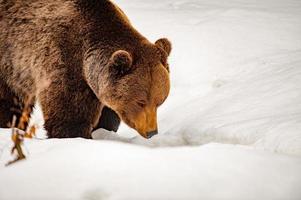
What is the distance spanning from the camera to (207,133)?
3.76 metres

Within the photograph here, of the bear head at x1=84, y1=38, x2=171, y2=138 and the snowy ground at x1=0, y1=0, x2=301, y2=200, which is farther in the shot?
the bear head at x1=84, y1=38, x2=171, y2=138

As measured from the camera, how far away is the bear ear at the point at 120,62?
3.83m

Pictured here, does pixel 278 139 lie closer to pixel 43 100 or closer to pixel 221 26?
pixel 43 100

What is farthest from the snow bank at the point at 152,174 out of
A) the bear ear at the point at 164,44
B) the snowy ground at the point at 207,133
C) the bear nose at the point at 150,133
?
the bear ear at the point at 164,44

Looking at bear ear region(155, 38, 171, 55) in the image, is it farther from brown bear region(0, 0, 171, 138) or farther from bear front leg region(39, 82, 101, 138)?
bear front leg region(39, 82, 101, 138)

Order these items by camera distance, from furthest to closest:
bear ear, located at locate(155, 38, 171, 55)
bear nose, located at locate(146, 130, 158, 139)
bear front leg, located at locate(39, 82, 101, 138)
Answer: bear ear, located at locate(155, 38, 171, 55) → bear front leg, located at locate(39, 82, 101, 138) → bear nose, located at locate(146, 130, 158, 139)

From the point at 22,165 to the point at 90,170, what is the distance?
0.35m

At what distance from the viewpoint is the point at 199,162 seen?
7.18 ft

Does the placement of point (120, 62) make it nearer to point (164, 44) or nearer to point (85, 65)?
point (85, 65)

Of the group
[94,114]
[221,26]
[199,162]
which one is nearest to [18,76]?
[94,114]

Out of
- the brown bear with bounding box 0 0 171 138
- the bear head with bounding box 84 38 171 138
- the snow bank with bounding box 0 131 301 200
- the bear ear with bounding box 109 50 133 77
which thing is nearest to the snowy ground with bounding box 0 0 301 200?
the snow bank with bounding box 0 131 301 200

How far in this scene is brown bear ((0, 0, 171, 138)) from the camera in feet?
12.8

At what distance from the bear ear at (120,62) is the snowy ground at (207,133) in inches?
23.0

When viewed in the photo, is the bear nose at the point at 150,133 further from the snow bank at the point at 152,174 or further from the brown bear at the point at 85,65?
the snow bank at the point at 152,174
